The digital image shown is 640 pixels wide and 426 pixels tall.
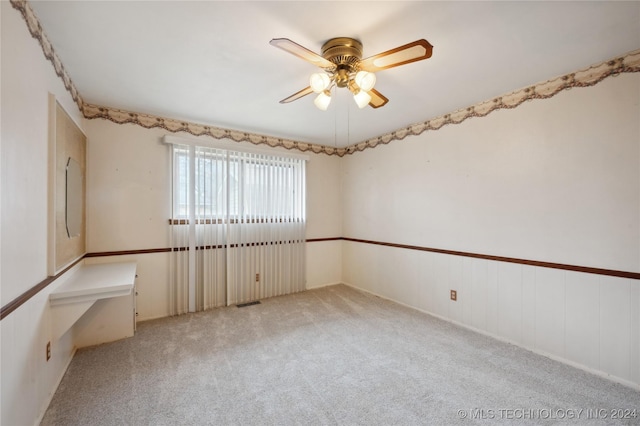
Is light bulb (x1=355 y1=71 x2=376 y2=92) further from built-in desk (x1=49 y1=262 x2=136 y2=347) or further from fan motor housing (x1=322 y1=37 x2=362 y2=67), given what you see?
built-in desk (x1=49 y1=262 x2=136 y2=347)

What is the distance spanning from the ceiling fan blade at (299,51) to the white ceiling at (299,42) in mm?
165

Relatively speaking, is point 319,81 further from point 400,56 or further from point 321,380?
point 321,380

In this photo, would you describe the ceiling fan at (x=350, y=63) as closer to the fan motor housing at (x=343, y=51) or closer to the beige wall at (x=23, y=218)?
the fan motor housing at (x=343, y=51)

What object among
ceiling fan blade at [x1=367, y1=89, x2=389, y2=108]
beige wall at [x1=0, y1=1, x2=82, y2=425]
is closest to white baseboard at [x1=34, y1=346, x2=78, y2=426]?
beige wall at [x1=0, y1=1, x2=82, y2=425]

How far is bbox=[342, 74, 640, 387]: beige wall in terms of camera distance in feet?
6.75

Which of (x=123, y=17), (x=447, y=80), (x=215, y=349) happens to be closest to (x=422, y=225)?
(x=447, y=80)

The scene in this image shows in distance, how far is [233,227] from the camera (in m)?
3.72

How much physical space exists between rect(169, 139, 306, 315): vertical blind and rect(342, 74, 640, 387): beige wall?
1600mm

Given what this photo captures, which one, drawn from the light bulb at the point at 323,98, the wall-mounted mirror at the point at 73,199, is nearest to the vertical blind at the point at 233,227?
the wall-mounted mirror at the point at 73,199

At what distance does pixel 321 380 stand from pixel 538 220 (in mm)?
2312

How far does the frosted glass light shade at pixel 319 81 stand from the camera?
6.04 ft

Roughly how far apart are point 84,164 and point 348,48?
2.82 metres

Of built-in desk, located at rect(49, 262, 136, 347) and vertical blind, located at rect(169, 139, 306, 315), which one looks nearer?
built-in desk, located at rect(49, 262, 136, 347)

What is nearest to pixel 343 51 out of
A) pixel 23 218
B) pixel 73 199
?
pixel 23 218
